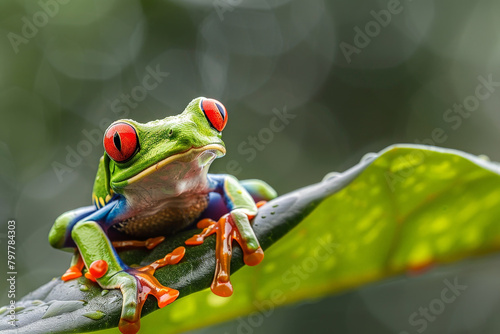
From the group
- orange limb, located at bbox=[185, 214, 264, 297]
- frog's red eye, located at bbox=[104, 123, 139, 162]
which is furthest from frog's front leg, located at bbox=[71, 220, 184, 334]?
frog's red eye, located at bbox=[104, 123, 139, 162]

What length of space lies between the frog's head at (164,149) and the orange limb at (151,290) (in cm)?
47

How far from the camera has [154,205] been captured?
2.20m

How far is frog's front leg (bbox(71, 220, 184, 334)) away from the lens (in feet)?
4.57

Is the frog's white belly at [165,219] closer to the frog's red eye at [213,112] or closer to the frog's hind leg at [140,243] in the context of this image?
the frog's hind leg at [140,243]

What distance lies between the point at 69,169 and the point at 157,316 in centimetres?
647

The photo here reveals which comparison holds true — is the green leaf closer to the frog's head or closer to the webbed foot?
the webbed foot

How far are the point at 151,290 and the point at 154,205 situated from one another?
32.0 inches

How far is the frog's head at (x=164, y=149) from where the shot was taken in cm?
192

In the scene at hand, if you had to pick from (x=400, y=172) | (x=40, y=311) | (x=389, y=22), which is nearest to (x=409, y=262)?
(x=400, y=172)

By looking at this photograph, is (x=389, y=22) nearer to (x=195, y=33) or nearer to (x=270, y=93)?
(x=270, y=93)

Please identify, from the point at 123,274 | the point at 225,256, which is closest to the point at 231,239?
the point at 225,256

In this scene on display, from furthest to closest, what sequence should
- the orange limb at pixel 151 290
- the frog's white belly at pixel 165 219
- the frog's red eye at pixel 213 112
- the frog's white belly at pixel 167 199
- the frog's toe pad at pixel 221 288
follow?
1. the frog's white belly at pixel 165 219
2. the frog's red eye at pixel 213 112
3. the frog's white belly at pixel 167 199
4. the frog's toe pad at pixel 221 288
5. the orange limb at pixel 151 290

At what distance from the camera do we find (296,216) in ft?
4.71

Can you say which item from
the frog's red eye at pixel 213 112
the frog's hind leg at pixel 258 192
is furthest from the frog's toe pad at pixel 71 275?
the frog's hind leg at pixel 258 192
